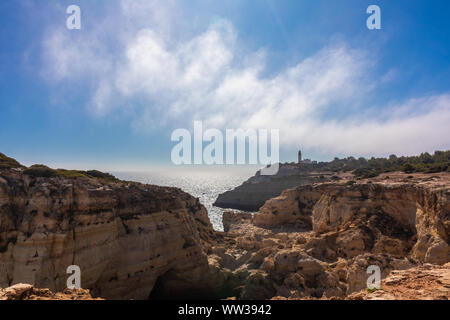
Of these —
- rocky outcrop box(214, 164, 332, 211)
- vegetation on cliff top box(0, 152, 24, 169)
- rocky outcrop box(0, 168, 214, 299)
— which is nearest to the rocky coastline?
rocky outcrop box(0, 168, 214, 299)

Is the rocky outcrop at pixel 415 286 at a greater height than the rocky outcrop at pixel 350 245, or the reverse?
the rocky outcrop at pixel 415 286

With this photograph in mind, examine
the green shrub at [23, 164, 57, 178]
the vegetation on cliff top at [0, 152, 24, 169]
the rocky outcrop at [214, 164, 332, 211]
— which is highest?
the vegetation on cliff top at [0, 152, 24, 169]

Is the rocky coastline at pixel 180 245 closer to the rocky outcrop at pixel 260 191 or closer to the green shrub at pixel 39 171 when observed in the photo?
the green shrub at pixel 39 171

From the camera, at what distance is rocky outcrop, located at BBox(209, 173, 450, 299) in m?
14.8

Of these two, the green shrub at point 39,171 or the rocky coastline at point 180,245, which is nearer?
the rocky coastline at point 180,245

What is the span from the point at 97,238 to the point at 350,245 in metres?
20.4

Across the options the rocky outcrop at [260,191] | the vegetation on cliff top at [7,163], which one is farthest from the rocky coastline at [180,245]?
the rocky outcrop at [260,191]

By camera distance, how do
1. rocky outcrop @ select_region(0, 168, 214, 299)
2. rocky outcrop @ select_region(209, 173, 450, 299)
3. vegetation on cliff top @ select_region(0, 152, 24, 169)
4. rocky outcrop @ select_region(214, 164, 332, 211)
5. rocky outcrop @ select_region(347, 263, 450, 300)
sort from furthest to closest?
rocky outcrop @ select_region(214, 164, 332, 211), rocky outcrop @ select_region(209, 173, 450, 299), vegetation on cliff top @ select_region(0, 152, 24, 169), rocky outcrop @ select_region(0, 168, 214, 299), rocky outcrop @ select_region(347, 263, 450, 300)

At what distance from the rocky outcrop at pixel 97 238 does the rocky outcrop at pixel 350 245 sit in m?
5.67

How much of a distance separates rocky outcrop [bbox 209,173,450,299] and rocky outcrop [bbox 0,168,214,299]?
5670mm

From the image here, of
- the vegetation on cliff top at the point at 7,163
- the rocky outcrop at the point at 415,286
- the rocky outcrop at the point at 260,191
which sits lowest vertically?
the rocky outcrop at the point at 260,191

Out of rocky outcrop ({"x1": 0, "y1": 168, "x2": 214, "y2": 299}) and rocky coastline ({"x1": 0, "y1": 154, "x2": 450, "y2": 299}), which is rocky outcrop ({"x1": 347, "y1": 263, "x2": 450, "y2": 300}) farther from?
rocky outcrop ({"x1": 0, "y1": 168, "x2": 214, "y2": 299})

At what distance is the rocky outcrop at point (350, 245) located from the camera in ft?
48.4

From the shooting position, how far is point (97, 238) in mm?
14328
